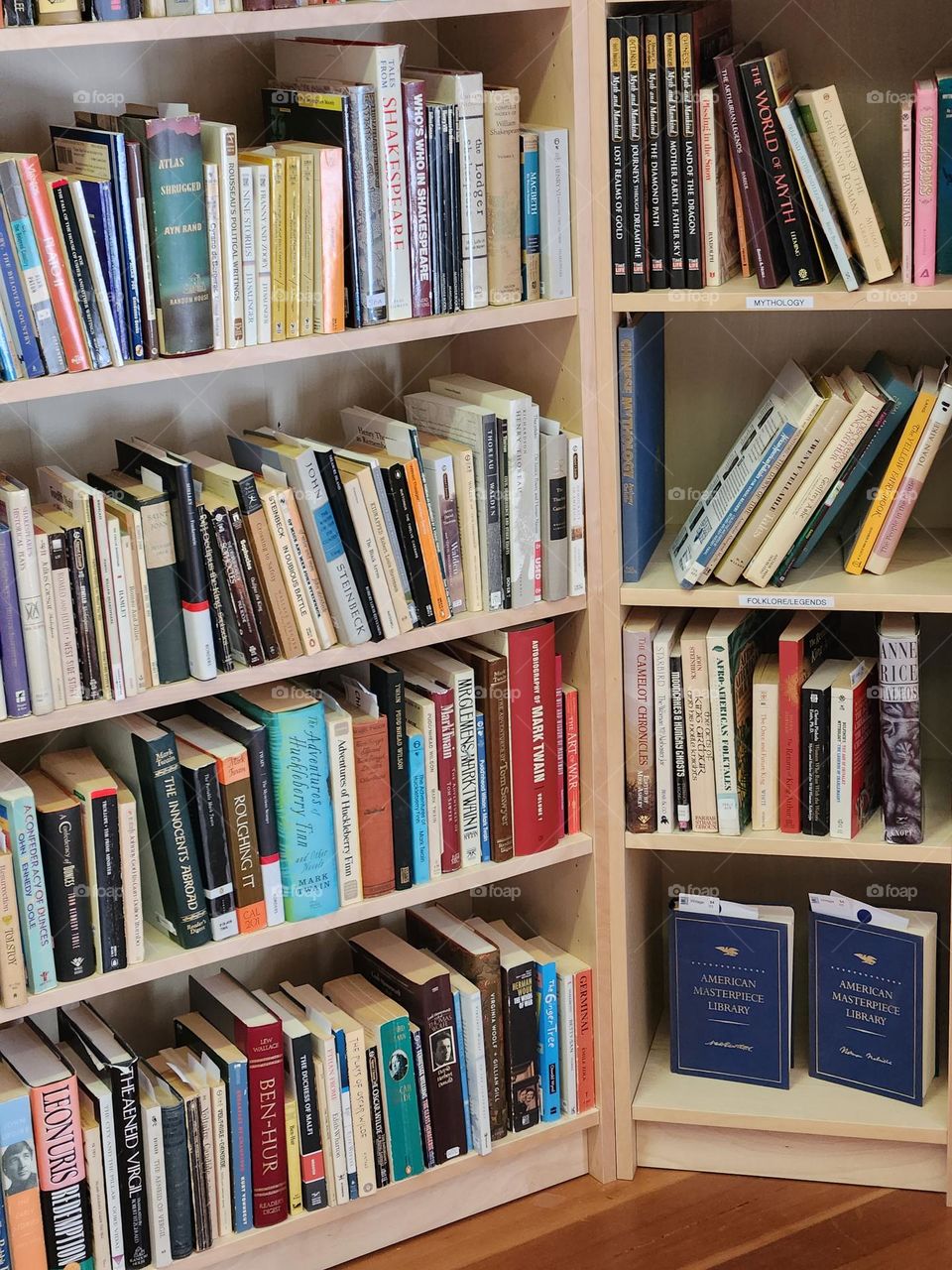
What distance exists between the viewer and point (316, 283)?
5.90 ft

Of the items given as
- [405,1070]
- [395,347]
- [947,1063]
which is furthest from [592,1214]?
[395,347]

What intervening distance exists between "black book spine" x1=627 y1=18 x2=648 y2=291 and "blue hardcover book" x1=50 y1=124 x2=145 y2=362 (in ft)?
1.95

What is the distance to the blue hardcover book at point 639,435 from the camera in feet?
6.56

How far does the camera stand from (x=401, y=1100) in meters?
2.05

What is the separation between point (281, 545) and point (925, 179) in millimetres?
843

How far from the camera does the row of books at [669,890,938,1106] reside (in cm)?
214

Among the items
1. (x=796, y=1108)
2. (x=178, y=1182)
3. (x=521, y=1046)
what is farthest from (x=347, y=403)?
(x=796, y=1108)

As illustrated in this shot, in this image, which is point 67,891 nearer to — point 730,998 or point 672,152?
point 730,998

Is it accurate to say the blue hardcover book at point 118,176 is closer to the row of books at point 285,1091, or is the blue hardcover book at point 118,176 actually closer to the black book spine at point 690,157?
the black book spine at point 690,157

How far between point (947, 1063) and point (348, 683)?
978 mm

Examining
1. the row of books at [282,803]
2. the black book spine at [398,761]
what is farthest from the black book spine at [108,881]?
the black book spine at [398,761]

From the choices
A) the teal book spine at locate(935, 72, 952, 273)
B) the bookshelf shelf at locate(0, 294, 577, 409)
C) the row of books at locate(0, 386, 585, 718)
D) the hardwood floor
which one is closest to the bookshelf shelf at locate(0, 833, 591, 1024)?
the row of books at locate(0, 386, 585, 718)

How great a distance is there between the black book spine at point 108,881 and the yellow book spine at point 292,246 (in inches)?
22.3

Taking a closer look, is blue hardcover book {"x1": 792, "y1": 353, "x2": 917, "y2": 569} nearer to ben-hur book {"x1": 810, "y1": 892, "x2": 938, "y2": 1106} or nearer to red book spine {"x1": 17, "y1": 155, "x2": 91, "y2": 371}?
ben-hur book {"x1": 810, "y1": 892, "x2": 938, "y2": 1106}
